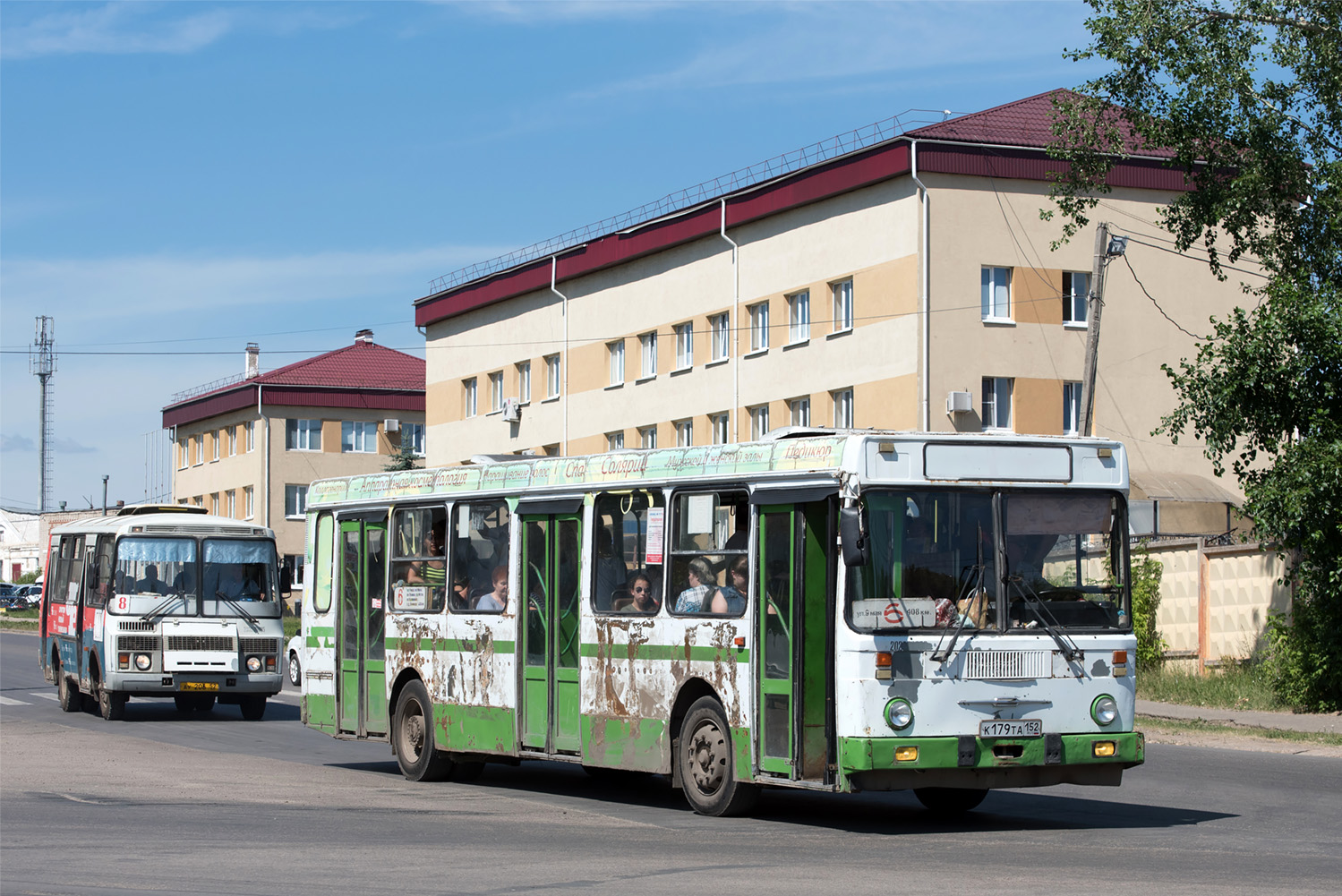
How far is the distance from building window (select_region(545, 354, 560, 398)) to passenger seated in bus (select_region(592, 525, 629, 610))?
41154mm

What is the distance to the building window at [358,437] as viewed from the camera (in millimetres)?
79938

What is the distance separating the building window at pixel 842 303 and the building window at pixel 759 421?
3854 mm

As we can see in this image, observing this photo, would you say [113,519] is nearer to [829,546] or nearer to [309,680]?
[309,680]

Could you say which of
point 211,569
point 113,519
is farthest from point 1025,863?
point 113,519

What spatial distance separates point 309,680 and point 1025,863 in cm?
952

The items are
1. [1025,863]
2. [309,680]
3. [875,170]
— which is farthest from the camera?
[875,170]

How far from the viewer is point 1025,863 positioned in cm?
1026

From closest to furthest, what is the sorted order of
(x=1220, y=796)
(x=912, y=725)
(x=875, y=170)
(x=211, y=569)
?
(x=912, y=725)
(x=1220, y=796)
(x=211, y=569)
(x=875, y=170)

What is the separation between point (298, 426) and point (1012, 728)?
70.1 m

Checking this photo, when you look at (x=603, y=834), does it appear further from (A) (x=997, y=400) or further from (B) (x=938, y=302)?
(A) (x=997, y=400)

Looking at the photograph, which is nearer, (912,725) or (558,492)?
(912,725)

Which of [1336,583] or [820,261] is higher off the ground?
[820,261]

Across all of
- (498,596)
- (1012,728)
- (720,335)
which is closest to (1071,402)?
(720,335)

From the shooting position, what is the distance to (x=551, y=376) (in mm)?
55656
